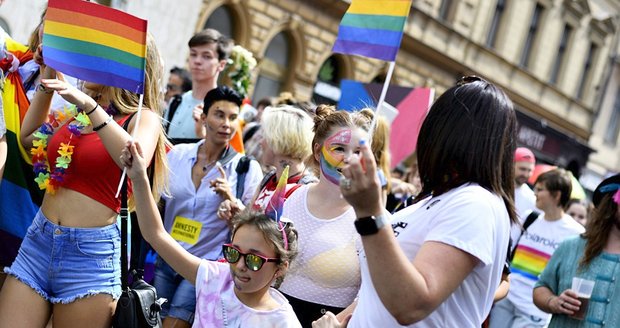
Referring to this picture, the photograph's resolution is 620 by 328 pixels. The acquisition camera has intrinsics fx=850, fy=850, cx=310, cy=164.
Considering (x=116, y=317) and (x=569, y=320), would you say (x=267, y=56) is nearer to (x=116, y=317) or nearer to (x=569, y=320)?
(x=569, y=320)

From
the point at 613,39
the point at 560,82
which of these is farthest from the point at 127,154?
the point at 613,39

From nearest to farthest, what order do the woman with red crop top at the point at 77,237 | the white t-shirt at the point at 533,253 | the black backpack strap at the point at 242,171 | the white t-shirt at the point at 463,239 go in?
the white t-shirt at the point at 463,239, the woman with red crop top at the point at 77,237, the black backpack strap at the point at 242,171, the white t-shirt at the point at 533,253

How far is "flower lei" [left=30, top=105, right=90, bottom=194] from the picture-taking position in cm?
333

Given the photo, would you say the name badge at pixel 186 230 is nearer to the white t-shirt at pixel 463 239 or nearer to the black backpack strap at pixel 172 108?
the black backpack strap at pixel 172 108

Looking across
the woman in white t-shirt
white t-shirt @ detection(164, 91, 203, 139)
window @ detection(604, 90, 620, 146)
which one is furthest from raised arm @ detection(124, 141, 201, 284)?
window @ detection(604, 90, 620, 146)

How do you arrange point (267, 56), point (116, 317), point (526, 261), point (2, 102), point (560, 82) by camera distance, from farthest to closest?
1. point (560, 82)
2. point (267, 56)
3. point (526, 261)
4. point (2, 102)
5. point (116, 317)

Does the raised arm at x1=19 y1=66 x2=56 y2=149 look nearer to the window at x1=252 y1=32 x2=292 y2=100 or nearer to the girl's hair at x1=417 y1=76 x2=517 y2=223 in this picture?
the girl's hair at x1=417 y1=76 x2=517 y2=223

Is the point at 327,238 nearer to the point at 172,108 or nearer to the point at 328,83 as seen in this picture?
the point at 172,108

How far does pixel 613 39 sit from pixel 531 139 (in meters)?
7.80

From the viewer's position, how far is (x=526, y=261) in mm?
6672

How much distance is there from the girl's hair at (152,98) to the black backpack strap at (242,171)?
1008 millimetres

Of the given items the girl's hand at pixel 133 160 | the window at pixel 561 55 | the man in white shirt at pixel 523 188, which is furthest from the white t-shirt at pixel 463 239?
the window at pixel 561 55

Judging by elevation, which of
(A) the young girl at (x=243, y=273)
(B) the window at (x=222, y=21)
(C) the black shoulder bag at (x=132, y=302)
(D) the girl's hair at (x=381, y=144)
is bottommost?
(C) the black shoulder bag at (x=132, y=302)

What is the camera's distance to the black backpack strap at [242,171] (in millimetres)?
4562
